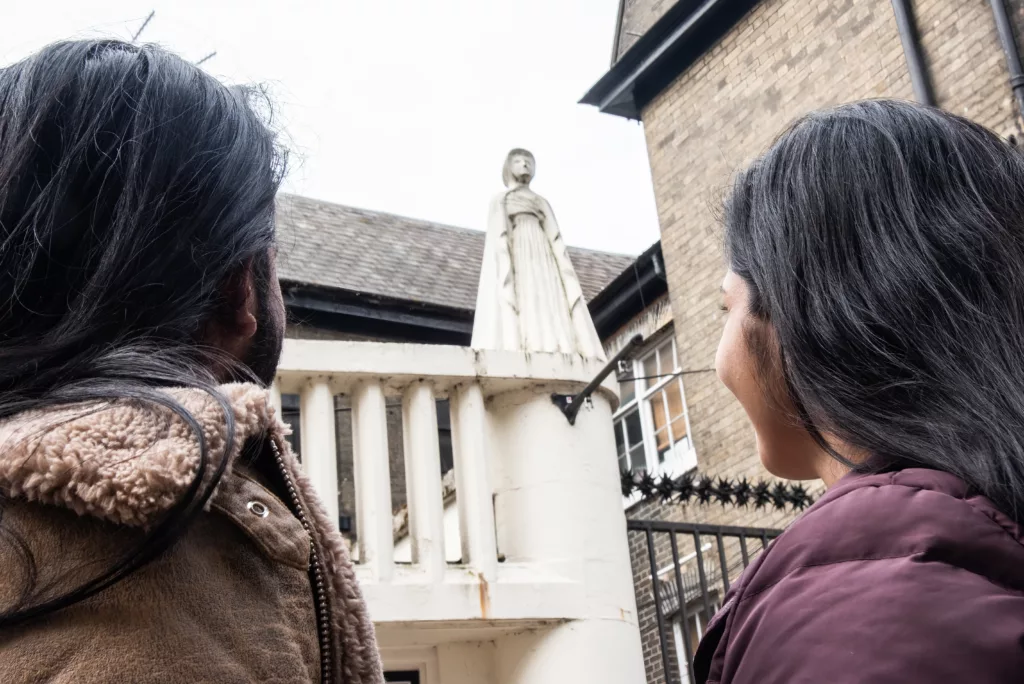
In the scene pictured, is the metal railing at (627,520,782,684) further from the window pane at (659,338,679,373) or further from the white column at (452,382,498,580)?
the white column at (452,382,498,580)

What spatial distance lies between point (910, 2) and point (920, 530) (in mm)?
10428

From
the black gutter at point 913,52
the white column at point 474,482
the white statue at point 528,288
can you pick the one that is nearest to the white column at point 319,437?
the white column at point 474,482

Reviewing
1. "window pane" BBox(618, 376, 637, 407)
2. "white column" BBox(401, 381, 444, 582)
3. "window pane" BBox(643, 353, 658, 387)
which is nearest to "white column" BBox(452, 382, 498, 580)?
"white column" BBox(401, 381, 444, 582)

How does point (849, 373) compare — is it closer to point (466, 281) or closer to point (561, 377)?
point (561, 377)

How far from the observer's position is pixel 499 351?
221 inches

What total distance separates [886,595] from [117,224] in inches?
36.6

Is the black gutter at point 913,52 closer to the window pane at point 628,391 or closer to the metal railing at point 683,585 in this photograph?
the metal railing at point 683,585

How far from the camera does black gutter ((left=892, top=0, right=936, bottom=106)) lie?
1009cm

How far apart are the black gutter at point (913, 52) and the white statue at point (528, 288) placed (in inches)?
171

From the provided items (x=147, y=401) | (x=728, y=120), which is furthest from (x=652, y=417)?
(x=147, y=401)

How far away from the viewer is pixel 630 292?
576 inches

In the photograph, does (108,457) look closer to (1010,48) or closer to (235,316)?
(235,316)

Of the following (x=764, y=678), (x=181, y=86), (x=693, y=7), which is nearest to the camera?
(x=764, y=678)

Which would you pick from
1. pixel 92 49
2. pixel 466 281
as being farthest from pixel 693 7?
pixel 92 49
